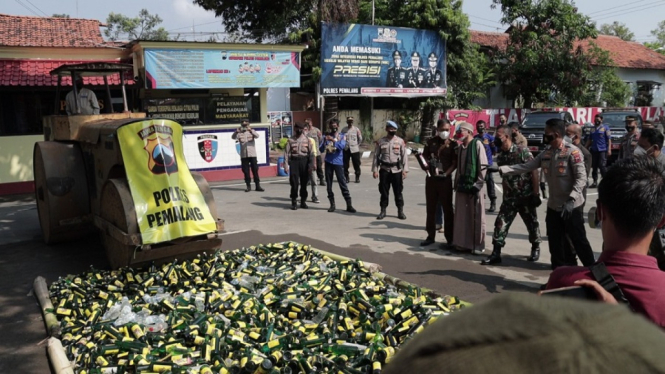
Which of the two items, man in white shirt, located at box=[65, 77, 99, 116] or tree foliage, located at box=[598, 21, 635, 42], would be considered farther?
tree foliage, located at box=[598, 21, 635, 42]

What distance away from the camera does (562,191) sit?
6379mm

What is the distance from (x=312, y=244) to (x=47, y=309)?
418 cm

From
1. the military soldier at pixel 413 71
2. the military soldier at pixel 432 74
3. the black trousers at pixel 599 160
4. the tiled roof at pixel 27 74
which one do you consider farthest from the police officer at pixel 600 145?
the tiled roof at pixel 27 74

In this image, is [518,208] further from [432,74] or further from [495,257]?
[432,74]

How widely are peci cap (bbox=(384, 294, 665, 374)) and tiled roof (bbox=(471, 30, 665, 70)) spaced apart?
111ft

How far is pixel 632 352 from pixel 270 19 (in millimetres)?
25194

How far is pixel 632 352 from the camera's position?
Answer: 0.71 m

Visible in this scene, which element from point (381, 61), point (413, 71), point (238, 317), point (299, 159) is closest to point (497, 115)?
point (413, 71)

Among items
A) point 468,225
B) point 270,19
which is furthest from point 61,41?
point 468,225

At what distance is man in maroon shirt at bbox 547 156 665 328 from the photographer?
6.57 feet

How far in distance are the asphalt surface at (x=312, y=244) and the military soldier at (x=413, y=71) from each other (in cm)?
1161

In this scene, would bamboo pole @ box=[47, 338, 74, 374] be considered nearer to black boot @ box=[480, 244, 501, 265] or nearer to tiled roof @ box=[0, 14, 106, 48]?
black boot @ box=[480, 244, 501, 265]

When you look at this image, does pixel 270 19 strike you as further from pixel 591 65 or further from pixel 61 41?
pixel 591 65

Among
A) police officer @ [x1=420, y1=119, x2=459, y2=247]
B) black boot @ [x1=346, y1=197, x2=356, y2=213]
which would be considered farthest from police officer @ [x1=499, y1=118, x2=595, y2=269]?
black boot @ [x1=346, y1=197, x2=356, y2=213]
